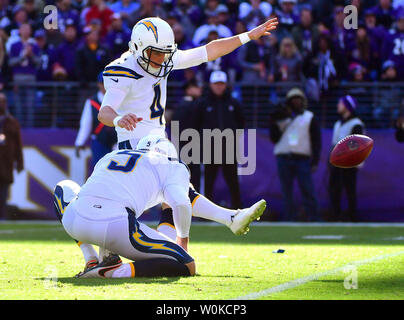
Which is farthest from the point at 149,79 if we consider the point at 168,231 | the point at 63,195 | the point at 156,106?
the point at 63,195

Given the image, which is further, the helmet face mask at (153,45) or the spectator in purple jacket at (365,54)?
the spectator in purple jacket at (365,54)

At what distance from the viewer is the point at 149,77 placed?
7547 mm

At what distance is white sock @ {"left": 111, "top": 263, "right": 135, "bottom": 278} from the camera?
6.03 meters

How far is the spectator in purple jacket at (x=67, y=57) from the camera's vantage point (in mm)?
14615

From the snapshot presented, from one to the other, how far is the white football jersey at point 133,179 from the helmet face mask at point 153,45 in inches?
47.2

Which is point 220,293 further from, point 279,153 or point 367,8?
point 367,8

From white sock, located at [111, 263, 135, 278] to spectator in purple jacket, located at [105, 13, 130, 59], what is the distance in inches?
333

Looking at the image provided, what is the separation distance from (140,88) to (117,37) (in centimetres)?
746

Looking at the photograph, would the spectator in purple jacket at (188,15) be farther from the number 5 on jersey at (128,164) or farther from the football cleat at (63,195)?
the number 5 on jersey at (128,164)

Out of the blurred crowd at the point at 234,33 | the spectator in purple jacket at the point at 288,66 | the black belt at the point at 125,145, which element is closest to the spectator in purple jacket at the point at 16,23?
the blurred crowd at the point at 234,33

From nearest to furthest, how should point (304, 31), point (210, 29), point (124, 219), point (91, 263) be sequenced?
point (124, 219)
point (91, 263)
point (210, 29)
point (304, 31)

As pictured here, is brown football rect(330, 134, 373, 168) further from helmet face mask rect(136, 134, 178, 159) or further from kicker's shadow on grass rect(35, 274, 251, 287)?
kicker's shadow on grass rect(35, 274, 251, 287)

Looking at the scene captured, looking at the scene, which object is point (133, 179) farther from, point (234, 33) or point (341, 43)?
point (234, 33)

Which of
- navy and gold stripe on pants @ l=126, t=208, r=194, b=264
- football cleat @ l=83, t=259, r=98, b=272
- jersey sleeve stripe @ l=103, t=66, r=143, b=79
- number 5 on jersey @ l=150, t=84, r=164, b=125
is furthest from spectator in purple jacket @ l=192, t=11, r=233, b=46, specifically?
navy and gold stripe on pants @ l=126, t=208, r=194, b=264
